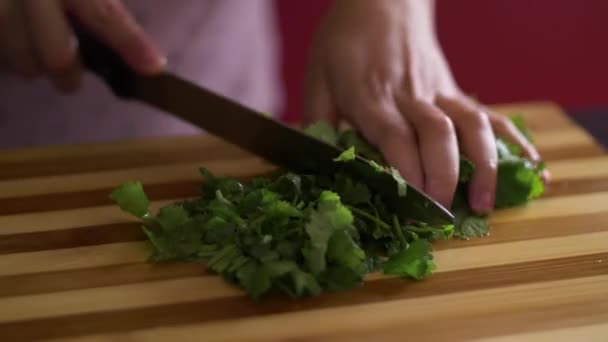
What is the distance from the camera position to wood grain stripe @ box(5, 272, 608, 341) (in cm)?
89

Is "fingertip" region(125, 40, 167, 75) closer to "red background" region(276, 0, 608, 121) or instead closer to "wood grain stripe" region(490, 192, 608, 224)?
"wood grain stripe" region(490, 192, 608, 224)

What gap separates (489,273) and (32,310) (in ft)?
1.79

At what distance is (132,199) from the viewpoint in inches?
41.6

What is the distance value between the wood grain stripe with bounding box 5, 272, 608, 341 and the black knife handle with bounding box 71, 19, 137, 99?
55 centimetres

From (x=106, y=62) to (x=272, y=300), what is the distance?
0.62 m

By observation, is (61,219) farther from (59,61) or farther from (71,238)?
(59,61)

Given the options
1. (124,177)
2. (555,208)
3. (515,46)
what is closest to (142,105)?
(124,177)

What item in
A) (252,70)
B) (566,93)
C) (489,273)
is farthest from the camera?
(566,93)

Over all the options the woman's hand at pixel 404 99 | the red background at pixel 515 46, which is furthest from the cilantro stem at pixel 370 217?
the red background at pixel 515 46

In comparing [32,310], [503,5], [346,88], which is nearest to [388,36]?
[346,88]

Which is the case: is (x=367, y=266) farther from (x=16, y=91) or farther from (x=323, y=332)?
(x=16, y=91)

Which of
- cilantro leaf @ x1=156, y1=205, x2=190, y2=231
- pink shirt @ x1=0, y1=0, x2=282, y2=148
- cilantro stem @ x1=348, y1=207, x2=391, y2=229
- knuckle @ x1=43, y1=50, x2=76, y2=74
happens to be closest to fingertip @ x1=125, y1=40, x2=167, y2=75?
knuckle @ x1=43, y1=50, x2=76, y2=74

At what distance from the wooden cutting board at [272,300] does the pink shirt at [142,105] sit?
0.35 meters

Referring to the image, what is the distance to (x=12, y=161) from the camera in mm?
1283
